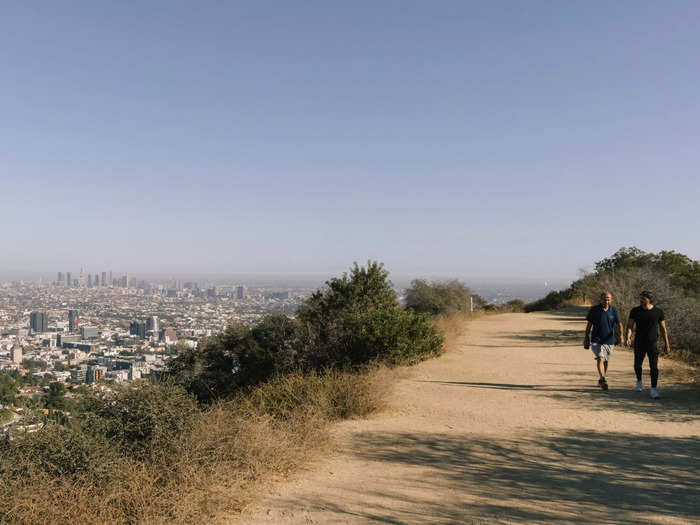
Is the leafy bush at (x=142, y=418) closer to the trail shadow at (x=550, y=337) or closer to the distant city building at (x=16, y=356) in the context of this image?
the trail shadow at (x=550, y=337)

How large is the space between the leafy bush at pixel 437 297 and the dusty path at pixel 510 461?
863 inches

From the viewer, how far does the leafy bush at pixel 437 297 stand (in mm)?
32906

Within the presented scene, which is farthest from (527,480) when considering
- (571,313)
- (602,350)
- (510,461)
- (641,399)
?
(571,313)

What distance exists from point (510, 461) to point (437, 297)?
1108 inches

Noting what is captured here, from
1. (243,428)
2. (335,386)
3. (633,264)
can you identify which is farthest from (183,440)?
(633,264)

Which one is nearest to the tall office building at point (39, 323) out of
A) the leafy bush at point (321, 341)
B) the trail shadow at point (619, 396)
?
the leafy bush at point (321, 341)

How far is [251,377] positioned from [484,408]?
8.37m

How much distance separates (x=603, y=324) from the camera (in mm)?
9812

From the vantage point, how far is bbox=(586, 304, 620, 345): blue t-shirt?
9.78 metres

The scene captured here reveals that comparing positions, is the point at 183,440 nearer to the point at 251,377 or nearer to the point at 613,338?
the point at 613,338

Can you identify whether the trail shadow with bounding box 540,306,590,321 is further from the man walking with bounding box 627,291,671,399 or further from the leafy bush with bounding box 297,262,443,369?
the man walking with bounding box 627,291,671,399

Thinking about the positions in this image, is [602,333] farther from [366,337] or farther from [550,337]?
[550,337]

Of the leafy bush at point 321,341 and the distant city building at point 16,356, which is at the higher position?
the leafy bush at point 321,341

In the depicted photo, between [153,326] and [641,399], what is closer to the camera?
[641,399]
